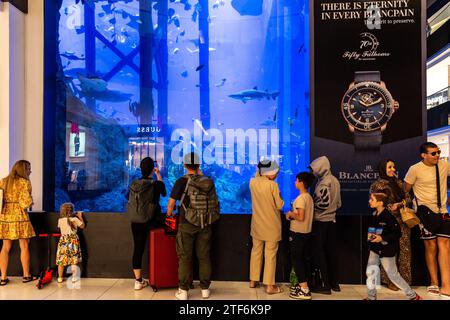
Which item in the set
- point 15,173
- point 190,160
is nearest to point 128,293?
point 190,160

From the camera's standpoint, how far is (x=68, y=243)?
4320mm

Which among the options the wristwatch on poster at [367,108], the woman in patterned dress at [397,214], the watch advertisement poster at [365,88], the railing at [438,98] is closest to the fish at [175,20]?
the watch advertisement poster at [365,88]

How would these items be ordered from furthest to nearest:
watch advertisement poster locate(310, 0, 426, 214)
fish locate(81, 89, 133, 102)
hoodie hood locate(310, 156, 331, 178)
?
fish locate(81, 89, 133, 102) < watch advertisement poster locate(310, 0, 426, 214) < hoodie hood locate(310, 156, 331, 178)

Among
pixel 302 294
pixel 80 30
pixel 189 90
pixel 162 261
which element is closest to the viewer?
pixel 302 294

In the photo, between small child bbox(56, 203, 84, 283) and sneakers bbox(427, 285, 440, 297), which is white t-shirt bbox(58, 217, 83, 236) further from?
sneakers bbox(427, 285, 440, 297)

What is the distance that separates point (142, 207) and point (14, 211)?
1710 millimetres

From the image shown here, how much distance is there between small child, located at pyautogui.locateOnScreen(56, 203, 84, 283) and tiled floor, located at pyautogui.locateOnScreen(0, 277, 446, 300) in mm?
238

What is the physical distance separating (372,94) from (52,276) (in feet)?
16.5

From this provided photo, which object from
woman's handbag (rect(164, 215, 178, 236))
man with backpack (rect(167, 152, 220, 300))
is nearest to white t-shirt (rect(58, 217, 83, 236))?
woman's handbag (rect(164, 215, 178, 236))

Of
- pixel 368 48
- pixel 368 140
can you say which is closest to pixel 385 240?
pixel 368 140

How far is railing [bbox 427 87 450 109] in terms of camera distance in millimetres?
→ 14852

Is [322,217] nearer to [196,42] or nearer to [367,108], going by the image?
[367,108]

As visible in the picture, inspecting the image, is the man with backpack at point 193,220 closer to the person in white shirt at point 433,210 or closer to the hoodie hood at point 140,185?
the hoodie hood at point 140,185
